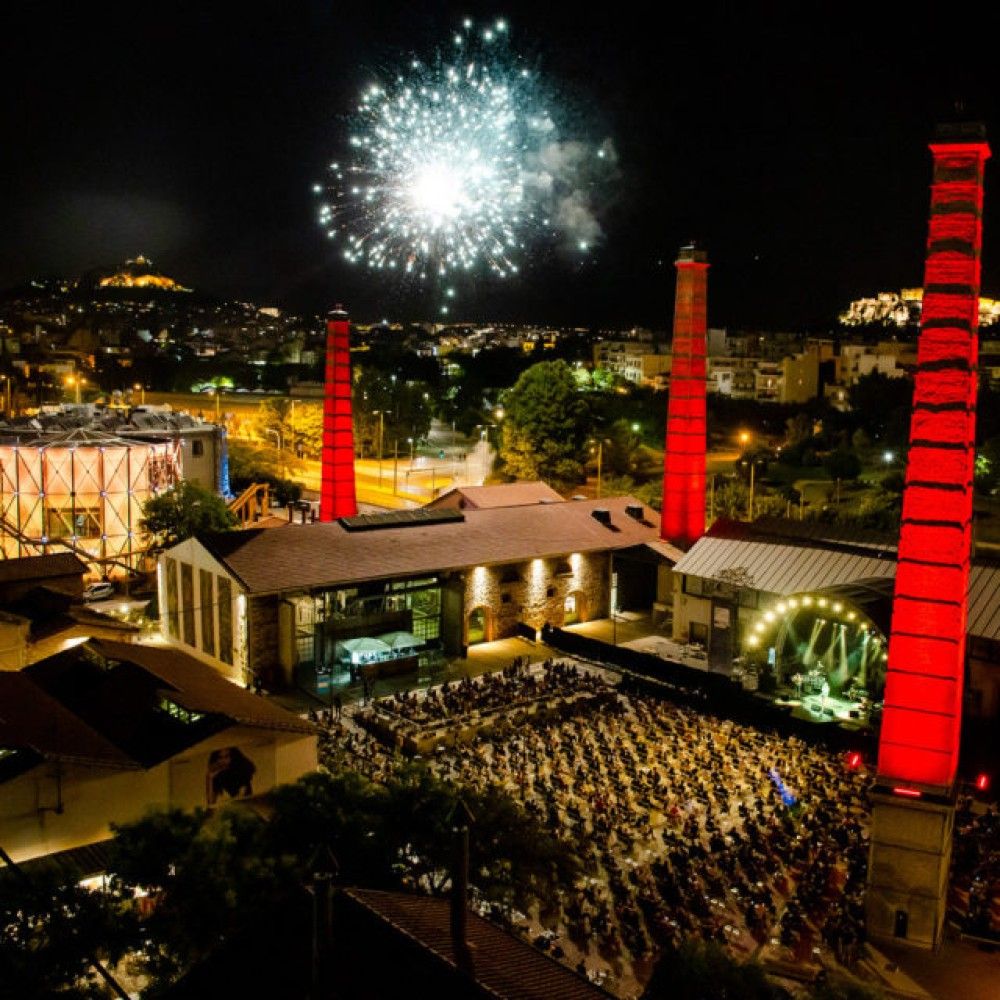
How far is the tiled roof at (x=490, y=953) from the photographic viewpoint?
407 inches

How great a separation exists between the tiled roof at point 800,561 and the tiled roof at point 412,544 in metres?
4.61

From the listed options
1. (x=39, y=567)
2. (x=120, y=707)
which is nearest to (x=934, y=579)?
(x=120, y=707)

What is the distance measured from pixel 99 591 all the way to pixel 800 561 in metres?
26.5

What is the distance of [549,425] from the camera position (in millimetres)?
61750

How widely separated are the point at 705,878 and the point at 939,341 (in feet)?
34.3

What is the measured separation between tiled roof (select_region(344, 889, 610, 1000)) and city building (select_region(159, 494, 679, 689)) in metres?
18.2

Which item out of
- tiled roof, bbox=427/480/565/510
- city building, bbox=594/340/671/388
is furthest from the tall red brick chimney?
city building, bbox=594/340/671/388

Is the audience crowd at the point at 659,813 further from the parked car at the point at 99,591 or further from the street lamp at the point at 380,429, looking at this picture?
the street lamp at the point at 380,429

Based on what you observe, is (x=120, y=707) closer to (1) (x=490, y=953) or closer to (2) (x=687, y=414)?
(1) (x=490, y=953)

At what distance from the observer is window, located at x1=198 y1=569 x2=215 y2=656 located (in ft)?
101

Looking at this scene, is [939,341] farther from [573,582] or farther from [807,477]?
[807,477]

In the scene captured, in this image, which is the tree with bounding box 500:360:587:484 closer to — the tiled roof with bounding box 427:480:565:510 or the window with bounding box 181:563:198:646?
the tiled roof with bounding box 427:480:565:510

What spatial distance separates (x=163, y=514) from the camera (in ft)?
131

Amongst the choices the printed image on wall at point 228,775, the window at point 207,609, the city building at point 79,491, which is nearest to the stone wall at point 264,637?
the window at point 207,609
